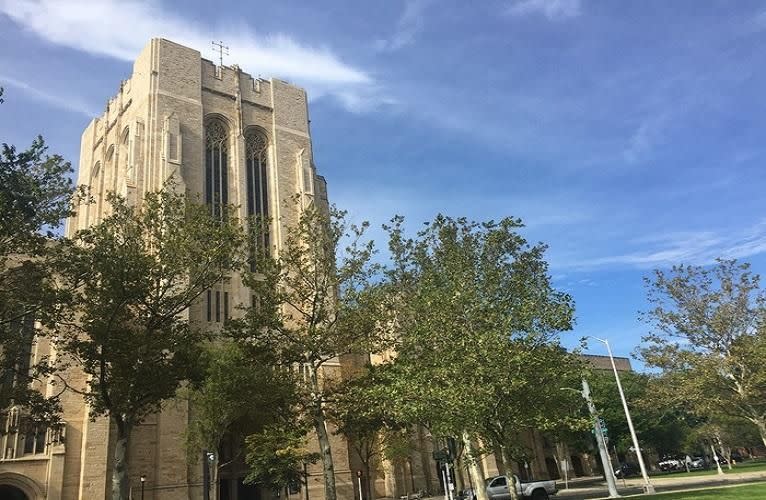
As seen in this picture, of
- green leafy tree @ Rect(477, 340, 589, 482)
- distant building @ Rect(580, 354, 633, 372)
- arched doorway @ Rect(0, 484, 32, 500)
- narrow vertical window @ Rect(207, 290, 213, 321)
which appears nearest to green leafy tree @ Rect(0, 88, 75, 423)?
green leafy tree @ Rect(477, 340, 589, 482)

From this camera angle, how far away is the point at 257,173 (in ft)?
158

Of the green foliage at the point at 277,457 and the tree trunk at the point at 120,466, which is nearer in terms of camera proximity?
the tree trunk at the point at 120,466

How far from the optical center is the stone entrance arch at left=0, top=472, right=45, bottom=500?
29.5 m

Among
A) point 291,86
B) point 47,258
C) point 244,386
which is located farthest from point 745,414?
point 291,86

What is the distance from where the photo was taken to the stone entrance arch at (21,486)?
96.7 ft

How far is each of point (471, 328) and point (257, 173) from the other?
34.2m

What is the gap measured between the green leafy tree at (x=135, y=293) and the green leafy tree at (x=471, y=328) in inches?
287

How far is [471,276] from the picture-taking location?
64.6 ft

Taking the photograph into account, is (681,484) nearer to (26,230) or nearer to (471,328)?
(471,328)

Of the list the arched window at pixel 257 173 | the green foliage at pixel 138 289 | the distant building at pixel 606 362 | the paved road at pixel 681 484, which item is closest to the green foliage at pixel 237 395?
the green foliage at pixel 138 289

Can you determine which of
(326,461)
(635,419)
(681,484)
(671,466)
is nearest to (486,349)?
(326,461)

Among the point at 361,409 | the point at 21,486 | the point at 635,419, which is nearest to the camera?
the point at 361,409

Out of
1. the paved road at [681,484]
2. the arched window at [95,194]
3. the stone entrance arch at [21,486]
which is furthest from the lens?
the arched window at [95,194]

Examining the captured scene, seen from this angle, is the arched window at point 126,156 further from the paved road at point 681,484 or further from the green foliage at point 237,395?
the paved road at point 681,484
